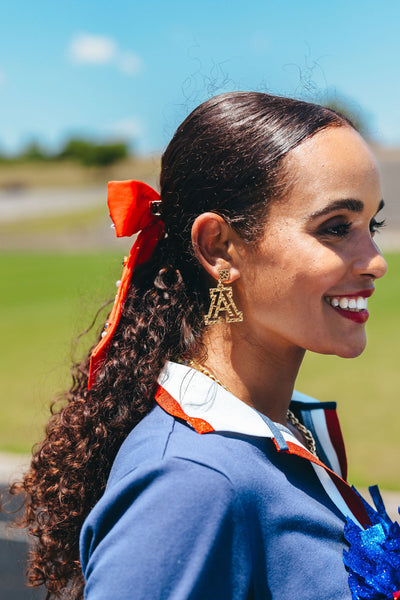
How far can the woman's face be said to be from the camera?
1340mm

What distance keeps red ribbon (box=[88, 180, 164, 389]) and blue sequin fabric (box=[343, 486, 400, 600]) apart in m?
0.68

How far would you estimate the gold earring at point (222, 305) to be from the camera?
144cm

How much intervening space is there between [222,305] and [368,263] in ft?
1.09

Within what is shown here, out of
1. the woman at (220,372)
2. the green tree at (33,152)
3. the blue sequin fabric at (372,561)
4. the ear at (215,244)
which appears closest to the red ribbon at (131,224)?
the woman at (220,372)

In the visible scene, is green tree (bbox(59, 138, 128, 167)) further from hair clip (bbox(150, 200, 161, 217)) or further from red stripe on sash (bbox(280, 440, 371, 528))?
red stripe on sash (bbox(280, 440, 371, 528))

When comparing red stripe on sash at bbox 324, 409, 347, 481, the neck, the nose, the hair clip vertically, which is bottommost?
red stripe on sash at bbox 324, 409, 347, 481

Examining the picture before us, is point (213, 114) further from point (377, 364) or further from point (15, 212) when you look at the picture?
point (15, 212)

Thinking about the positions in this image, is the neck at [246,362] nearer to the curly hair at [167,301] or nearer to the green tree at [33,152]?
the curly hair at [167,301]

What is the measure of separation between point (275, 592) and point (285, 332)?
20.5 inches

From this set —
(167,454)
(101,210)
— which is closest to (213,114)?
(167,454)

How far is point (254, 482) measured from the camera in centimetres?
116

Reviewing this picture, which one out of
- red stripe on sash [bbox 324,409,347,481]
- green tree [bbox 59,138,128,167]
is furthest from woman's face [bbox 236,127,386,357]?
green tree [bbox 59,138,128,167]

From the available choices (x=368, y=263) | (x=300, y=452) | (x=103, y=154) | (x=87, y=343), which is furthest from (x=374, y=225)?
(x=103, y=154)

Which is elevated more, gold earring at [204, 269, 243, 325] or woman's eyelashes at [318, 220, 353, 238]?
woman's eyelashes at [318, 220, 353, 238]
